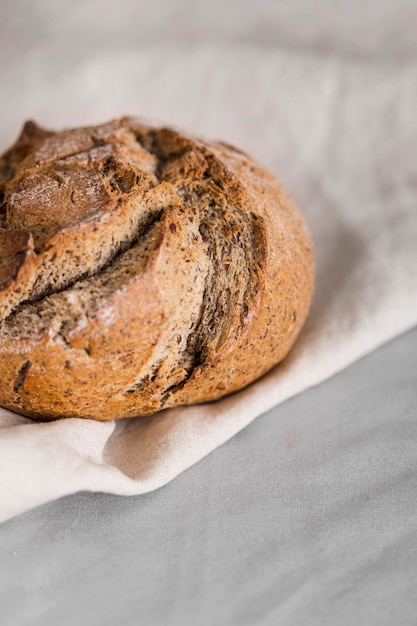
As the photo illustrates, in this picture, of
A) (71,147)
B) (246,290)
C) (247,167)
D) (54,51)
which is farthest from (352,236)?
(54,51)

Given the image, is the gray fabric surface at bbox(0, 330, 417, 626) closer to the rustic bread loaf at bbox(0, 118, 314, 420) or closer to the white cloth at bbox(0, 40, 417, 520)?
the rustic bread loaf at bbox(0, 118, 314, 420)

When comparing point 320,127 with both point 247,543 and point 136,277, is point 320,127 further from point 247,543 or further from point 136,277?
point 247,543

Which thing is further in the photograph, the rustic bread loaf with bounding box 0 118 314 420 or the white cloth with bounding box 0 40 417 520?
the white cloth with bounding box 0 40 417 520

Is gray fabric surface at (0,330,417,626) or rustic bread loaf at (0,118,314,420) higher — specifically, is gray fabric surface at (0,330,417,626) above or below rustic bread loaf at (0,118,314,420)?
below

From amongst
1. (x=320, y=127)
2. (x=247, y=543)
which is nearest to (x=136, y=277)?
(x=247, y=543)

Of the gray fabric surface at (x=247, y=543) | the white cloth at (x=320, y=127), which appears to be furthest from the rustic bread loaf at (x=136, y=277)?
the white cloth at (x=320, y=127)

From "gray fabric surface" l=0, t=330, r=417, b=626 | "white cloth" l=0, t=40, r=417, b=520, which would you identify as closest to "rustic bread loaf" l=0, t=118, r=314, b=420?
"gray fabric surface" l=0, t=330, r=417, b=626
